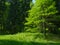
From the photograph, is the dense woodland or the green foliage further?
the dense woodland

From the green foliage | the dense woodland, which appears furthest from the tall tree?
the green foliage

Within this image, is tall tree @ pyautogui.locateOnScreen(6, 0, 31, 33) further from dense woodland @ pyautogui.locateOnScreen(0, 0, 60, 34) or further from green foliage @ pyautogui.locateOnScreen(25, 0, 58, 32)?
green foliage @ pyautogui.locateOnScreen(25, 0, 58, 32)

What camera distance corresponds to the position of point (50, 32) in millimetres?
34156

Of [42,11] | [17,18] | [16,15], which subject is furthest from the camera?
[16,15]

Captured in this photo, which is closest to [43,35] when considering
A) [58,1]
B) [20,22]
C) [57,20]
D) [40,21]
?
[40,21]

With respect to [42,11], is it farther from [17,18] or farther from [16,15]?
[16,15]

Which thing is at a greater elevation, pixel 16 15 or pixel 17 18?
pixel 16 15

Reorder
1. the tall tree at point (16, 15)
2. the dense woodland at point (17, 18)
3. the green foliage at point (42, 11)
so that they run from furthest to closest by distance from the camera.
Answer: the tall tree at point (16, 15) → the dense woodland at point (17, 18) → the green foliage at point (42, 11)

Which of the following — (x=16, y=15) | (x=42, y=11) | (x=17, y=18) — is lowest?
(x=17, y=18)

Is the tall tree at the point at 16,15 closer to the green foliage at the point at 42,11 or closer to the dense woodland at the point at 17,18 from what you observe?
the dense woodland at the point at 17,18

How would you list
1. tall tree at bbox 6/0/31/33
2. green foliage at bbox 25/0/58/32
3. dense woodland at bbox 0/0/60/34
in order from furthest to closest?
tall tree at bbox 6/0/31/33 → dense woodland at bbox 0/0/60/34 → green foliage at bbox 25/0/58/32

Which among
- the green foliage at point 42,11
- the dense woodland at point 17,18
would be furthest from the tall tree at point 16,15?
the green foliage at point 42,11

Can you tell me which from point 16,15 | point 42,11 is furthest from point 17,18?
point 42,11

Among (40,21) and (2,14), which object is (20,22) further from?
(40,21)
